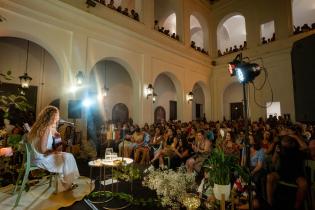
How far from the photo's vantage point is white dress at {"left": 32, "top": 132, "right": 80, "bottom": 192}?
365 cm

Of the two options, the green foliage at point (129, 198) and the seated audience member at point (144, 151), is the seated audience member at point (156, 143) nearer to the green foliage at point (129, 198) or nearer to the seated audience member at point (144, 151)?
the seated audience member at point (144, 151)

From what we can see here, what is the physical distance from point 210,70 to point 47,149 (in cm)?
1162

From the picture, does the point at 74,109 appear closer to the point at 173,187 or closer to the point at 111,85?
the point at 173,187

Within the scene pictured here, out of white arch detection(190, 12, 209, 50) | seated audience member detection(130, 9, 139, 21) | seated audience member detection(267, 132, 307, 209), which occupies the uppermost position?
white arch detection(190, 12, 209, 50)

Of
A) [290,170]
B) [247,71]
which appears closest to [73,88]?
[247,71]

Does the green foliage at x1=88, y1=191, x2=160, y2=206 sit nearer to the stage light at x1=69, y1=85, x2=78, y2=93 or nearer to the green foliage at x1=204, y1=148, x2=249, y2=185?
the green foliage at x1=204, y1=148, x2=249, y2=185

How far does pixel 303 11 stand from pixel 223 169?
16.0 metres

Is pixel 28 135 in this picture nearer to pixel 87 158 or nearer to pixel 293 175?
pixel 87 158

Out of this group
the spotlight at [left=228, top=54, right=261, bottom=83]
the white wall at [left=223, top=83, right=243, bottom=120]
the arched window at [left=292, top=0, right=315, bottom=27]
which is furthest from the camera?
the white wall at [left=223, top=83, right=243, bottom=120]

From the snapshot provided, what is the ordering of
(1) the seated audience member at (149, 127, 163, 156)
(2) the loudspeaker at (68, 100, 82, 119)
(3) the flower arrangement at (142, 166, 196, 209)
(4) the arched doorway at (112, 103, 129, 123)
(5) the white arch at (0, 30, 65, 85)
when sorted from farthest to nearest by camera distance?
(4) the arched doorway at (112, 103, 129, 123)
(1) the seated audience member at (149, 127, 163, 156)
(2) the loudspeaker at (68, 100, 82, 119)
(5) the white arch at (0, 30, 65, 85)
(3) the flower arrangement at (142, 166, 196, 209)

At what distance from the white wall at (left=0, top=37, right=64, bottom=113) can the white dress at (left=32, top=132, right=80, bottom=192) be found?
522 centimetres

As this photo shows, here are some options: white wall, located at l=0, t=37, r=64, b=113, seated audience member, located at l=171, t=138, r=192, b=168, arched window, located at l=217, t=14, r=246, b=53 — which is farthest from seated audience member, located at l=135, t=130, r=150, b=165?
arched window, located at l=217, t=14, r=246, b=53

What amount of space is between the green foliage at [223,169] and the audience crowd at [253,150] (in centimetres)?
29

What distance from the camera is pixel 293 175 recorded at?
3.23 meters
